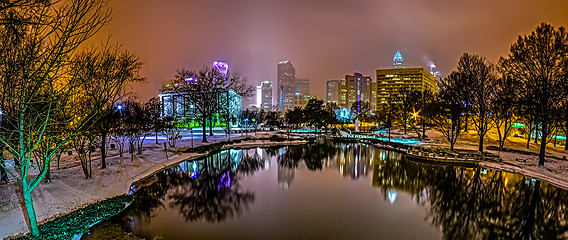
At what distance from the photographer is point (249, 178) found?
59.5 feet

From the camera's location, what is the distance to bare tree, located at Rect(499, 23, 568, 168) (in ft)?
61.7

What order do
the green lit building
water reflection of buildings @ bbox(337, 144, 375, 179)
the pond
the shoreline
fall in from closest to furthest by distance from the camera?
1. the shoreline
2. the pond
3. water reflection of buildings @ bbox(337, 144, 375, 179)
4. the green lit building

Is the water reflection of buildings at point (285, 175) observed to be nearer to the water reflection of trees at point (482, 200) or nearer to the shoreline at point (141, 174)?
the water reflection of trees at point (482, 200)

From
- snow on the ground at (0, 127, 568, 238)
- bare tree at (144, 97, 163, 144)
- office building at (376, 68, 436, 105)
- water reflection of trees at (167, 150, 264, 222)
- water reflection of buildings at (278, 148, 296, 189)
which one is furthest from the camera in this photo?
office building at (376, 68, 436, 105)

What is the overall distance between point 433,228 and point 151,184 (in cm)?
1446

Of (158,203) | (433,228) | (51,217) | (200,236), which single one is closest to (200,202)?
(158,203)

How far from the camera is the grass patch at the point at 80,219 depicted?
29.1ft

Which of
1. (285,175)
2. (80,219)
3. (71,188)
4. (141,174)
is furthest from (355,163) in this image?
(71,188)

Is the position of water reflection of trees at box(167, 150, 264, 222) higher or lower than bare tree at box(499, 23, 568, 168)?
lower

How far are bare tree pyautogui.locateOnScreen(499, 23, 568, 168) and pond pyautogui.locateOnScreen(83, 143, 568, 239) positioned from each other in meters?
5.80

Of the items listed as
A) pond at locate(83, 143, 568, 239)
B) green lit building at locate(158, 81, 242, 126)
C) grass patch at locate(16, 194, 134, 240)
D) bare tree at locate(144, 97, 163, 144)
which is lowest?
pond at locate(83, 143, 568, 239)

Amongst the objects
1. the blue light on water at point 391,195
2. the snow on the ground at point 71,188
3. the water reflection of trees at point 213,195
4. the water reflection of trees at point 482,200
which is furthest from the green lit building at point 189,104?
the blue light on water at point 391,195

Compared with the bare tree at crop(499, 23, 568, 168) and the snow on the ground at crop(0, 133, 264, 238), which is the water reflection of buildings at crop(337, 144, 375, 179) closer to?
the bare tree at crop(499, 23, 568, 168)

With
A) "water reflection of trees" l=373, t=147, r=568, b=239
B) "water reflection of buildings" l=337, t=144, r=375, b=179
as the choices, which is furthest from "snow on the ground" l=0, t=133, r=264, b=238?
"water reflection of trees" l=373, t=147, r=568, b=239
